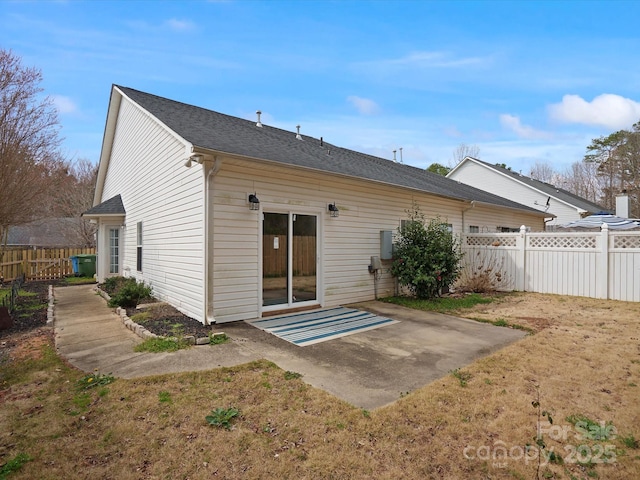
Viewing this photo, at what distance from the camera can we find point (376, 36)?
10266 mm

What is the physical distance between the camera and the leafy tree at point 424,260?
8.20 metres

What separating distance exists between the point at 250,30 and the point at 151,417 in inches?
389

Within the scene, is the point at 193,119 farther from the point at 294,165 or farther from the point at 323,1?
the point at 323,1

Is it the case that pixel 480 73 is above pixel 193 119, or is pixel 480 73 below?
above

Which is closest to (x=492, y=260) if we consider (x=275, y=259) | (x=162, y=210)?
(x=275, y=259)

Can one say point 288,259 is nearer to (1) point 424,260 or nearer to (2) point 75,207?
(1) point 424,260

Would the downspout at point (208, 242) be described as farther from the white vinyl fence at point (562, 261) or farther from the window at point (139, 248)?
the white vinyl fence at point (562, 261)

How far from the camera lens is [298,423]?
2.81m

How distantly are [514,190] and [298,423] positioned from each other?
24.5 m

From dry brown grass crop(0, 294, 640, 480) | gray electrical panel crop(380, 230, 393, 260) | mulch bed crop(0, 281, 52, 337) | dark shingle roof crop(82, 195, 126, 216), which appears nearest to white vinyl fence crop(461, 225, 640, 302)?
gray electrical panel crop(380, 230, 393, 260)

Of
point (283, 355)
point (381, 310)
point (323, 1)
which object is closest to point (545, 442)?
point (283, 355)

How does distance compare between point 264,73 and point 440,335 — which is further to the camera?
point 264,73

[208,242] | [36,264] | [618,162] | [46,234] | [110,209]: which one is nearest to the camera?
[208,242]

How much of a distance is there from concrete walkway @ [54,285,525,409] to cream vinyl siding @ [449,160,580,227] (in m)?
19.8
